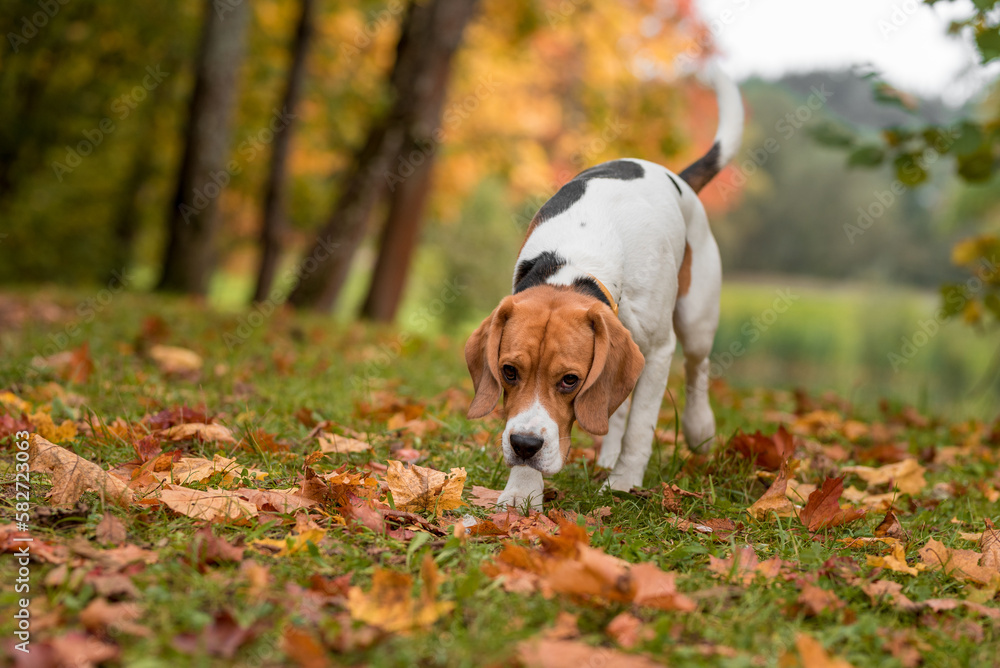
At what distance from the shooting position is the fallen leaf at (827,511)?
3.01m

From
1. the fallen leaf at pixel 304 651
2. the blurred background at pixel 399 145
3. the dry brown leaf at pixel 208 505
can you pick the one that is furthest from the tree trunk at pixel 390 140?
the fallen leaf at pixel 304 651

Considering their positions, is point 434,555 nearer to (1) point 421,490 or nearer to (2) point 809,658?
(1) point 421,490

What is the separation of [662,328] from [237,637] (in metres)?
2.41

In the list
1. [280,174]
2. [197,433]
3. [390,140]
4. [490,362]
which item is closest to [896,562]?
[490,362]

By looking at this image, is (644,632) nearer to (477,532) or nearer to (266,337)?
(477,532)

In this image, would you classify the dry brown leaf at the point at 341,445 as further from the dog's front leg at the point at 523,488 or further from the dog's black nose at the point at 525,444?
the dog's black nose at the point at 525,444

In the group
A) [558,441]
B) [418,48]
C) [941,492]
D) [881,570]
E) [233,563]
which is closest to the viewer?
[233,563]

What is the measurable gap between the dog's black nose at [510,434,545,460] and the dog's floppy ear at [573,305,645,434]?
8.8 inches

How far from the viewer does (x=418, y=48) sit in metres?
11.4

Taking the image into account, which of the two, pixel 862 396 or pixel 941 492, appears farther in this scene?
pixel 862 396

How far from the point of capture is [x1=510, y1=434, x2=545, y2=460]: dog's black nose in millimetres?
2918

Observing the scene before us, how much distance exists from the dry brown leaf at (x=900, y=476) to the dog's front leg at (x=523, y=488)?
1723 mm

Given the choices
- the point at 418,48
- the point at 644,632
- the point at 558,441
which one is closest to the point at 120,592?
the point at 644,632

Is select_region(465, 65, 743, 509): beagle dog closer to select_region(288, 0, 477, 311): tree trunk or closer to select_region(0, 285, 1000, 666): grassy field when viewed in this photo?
select_region(0, 285, 1000, 666): grassy field
